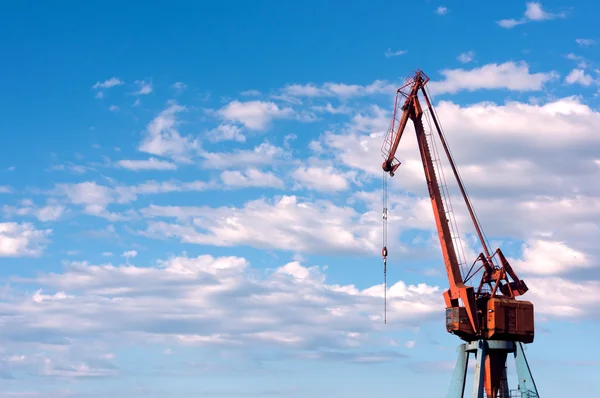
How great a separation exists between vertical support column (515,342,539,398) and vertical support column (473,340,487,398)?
9.92 ft

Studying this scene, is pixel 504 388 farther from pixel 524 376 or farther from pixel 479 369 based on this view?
pixel 479 369

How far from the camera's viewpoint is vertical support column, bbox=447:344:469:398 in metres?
73.6

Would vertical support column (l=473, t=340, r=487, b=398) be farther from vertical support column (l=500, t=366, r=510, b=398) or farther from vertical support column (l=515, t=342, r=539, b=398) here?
vertical support column (l=515, t=342, r=539, b=398)

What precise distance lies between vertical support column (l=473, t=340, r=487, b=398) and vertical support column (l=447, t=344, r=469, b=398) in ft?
6.03

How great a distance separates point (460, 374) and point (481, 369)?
2.80m

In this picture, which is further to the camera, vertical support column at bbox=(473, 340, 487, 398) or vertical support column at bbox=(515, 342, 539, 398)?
vertical support column at bbox=(515, 342, 539, 398)

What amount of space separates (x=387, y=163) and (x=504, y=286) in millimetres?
13972

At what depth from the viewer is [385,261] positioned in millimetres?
79125

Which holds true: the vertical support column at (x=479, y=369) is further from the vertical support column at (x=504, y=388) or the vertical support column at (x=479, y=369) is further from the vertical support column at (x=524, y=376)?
the vertical support column at (x=524, y=376)

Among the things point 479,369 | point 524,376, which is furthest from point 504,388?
point 479,369

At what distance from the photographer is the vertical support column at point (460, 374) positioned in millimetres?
73625

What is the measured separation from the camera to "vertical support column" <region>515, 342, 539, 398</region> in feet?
238

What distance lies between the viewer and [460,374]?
7431 cm

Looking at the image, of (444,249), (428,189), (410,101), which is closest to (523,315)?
(444,249)
